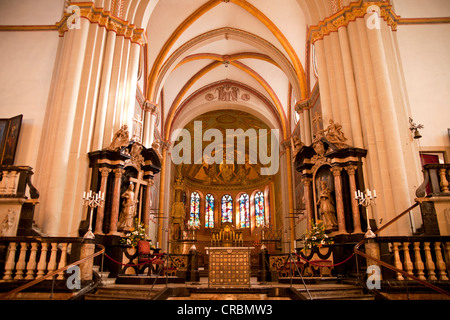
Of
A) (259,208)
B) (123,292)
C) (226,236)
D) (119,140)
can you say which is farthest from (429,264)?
(259,208)

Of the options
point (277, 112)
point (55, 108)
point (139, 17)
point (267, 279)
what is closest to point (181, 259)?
point (267, 279)

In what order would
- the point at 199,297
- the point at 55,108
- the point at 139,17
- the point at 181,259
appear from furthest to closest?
the point at 139,17 < the point at 181,259 < the point at 55,108 < the point at 199,297

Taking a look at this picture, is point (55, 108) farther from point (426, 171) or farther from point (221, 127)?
point (221, 127)

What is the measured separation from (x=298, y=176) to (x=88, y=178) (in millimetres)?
13151

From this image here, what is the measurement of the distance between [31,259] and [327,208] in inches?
335

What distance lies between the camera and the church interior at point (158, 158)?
7.69 metres

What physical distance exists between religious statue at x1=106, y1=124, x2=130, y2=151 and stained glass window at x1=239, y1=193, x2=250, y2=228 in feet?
74.8

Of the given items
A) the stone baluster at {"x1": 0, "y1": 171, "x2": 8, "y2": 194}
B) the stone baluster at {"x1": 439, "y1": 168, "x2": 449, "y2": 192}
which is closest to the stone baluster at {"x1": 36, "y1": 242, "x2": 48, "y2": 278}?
the stone baluster at {"x1": 0, "y1": 171, "x2": 8, "y2": 194}

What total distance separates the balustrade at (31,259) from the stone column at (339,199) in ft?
23.9

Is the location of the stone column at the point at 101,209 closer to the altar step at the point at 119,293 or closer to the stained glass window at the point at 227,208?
the altar step at the point at 119,293

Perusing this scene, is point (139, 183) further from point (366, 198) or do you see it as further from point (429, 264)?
point (429, 264)

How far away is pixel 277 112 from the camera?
2497 centimetres

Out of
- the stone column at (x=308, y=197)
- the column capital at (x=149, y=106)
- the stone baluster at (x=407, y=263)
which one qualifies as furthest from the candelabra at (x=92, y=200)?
the column capital at (x=149, y=106)

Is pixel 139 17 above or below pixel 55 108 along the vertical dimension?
above
